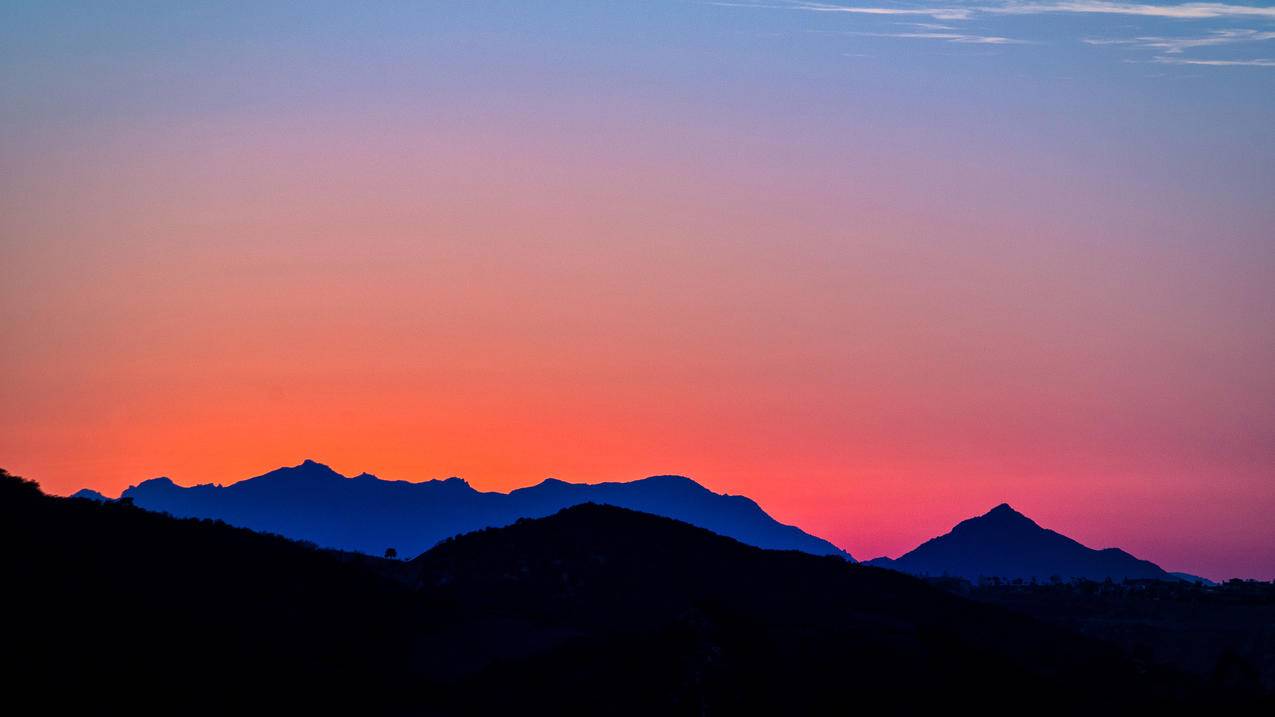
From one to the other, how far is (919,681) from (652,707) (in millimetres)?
12388

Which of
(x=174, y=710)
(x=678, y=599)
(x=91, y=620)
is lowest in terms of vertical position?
(x=174, y=710)

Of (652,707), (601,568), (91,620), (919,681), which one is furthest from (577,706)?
(601,568)

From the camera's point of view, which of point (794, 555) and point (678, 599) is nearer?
point (678, 599)

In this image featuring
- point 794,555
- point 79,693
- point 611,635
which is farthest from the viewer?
point 794,555

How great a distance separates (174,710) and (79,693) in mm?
3377

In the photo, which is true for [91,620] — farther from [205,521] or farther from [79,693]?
[205,521]

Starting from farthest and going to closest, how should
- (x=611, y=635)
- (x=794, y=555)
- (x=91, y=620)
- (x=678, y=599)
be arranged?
1. (x=794, y=555)
2. (x=678, y=599)
3. (x=611, y=635)
4. (x=91, y=620)

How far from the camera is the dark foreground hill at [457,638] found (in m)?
53.7

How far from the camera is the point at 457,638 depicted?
7088 centimetres

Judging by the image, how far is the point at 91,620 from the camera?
5388 centimetres

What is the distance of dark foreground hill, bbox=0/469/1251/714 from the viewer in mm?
53719

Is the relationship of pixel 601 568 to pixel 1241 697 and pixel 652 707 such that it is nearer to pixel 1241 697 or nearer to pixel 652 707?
pixel 652 707

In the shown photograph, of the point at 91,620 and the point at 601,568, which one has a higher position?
the point at 601,568

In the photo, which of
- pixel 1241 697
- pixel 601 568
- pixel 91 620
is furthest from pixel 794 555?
pixel 91 620
